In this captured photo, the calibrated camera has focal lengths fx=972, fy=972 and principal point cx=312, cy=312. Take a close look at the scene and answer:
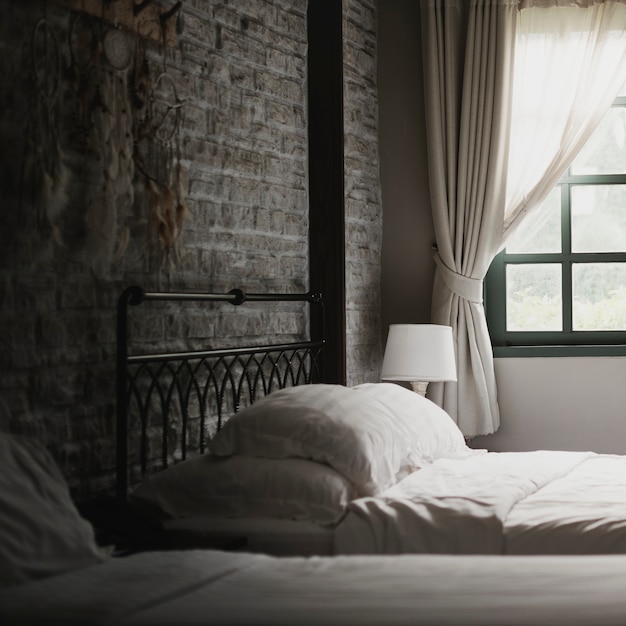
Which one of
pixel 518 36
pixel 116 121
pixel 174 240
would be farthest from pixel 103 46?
pixel 518 36

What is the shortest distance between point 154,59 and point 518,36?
6.67 ft

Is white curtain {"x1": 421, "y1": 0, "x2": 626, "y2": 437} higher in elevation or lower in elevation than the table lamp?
higher

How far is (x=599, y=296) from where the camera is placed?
445 cm

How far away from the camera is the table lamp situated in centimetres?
398

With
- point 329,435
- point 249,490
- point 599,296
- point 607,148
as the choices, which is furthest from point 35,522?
point 607,148

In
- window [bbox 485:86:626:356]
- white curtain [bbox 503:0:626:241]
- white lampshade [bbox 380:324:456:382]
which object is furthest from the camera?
window [bbox 485:86:626:356]

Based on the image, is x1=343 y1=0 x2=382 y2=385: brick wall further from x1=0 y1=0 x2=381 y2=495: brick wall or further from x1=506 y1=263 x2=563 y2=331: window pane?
x1=506 y1=263 x2=563 y2=331: window pane

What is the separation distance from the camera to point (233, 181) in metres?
3.41

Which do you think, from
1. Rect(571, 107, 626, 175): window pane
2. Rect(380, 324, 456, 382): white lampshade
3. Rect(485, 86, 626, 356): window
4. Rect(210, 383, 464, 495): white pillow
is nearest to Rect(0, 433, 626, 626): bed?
Rect(210, 383, 464, 495): white pillow

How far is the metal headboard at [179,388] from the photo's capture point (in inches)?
103

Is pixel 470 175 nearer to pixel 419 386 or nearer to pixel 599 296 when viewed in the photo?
pixel 599 296

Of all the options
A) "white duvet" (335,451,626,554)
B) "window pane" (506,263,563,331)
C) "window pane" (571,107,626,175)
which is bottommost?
"white duvet" (335,451,626,554)

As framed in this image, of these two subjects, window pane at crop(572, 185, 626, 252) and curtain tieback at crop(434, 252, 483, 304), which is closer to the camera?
curtain tieback at crop(434, 252, 483, 304)

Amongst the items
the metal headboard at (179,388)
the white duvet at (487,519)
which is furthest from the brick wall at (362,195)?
the white duvet at (487,519)
